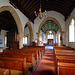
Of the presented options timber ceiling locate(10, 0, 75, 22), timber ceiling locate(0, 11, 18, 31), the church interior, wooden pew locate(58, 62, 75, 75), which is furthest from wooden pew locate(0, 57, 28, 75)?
timber ceiling locate(0, 11, 18, 31)

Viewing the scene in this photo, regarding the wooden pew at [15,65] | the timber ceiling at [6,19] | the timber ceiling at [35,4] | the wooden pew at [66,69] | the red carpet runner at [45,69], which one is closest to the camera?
the wooden pew at [66,69]

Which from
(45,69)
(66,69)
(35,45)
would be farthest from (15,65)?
(35,45)

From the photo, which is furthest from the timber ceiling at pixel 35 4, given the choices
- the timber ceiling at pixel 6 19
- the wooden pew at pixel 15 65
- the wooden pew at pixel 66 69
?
the wooden pew at pixel 66 69

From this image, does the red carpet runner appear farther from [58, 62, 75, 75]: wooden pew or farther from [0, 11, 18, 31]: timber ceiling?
[0, 11, 18, 31]: timber ceiling

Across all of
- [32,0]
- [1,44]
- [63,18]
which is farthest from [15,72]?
[1,44]

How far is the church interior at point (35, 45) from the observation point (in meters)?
1.81

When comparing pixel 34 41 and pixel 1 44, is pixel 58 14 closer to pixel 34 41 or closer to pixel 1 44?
pixel 34 41

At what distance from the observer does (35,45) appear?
9180 mm

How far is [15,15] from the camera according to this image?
5.51 meters

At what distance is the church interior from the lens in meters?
Result: 1.81

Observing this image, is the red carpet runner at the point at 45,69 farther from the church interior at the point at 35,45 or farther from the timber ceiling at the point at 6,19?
the timber ceiling at the point at 6,19

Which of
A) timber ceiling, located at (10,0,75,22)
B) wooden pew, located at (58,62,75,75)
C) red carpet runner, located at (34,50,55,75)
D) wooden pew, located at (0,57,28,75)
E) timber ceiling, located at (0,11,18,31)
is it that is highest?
timber ceiling, located at (10,0,75,22)

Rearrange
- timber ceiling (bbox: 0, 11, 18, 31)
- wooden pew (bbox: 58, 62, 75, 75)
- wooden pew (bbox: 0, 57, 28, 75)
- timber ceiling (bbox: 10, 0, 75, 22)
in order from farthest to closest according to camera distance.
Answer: timber ceiling (bbox: 0, 11, 18, 31), timber ceiling (bbox: 10, 0, 75, 22), wooden pew (bbox: 0, 57, 28, 75), wooden pew (bbox: 58, 62, 75, 75)

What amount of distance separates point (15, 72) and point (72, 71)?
50.9 inches
